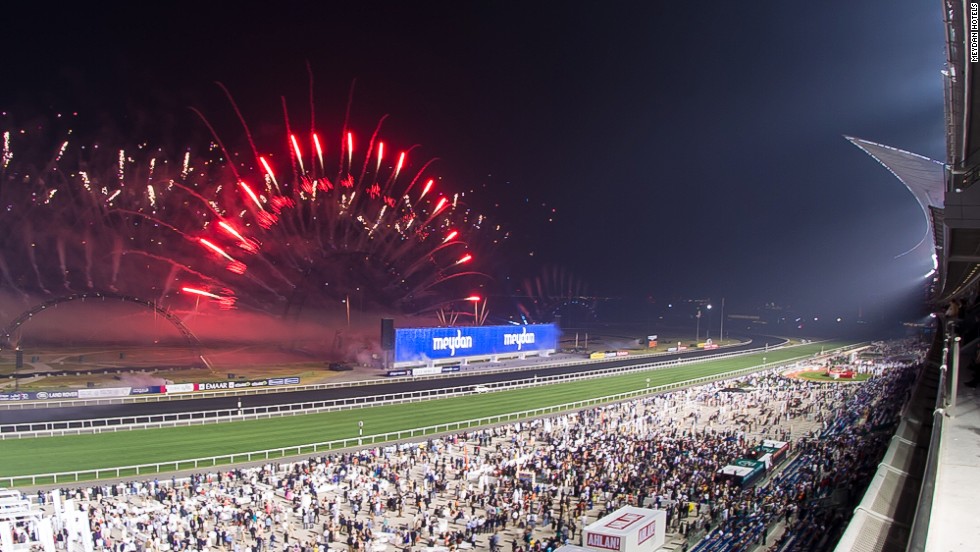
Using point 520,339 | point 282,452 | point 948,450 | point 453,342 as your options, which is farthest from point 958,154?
point 520,339

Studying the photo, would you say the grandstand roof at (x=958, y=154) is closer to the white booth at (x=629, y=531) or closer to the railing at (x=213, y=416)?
the white booth at (x=629, y=531)

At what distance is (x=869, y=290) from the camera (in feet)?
387

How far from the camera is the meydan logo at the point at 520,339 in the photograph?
60456mm

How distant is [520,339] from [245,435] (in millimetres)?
34367

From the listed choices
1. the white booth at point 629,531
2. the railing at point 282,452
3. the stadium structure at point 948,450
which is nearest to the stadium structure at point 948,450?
the stadium structure at point 948,450

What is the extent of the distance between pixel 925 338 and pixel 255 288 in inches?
2801

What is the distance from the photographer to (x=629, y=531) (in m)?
16.0

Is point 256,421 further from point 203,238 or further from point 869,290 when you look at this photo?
point 869,290

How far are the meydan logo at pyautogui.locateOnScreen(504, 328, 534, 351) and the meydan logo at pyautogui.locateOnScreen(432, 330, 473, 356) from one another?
17.3 feet

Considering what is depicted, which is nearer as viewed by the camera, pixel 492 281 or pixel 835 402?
pixel 835 402

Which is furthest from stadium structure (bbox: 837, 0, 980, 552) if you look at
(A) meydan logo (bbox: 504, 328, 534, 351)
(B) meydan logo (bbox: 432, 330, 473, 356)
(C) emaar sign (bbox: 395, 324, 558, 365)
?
(A) meydan logo (bbox: 504, 328, 534, 351)

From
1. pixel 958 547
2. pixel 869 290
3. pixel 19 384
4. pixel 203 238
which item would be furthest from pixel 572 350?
pixel 869 290

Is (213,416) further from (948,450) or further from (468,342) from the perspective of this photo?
(948,450)

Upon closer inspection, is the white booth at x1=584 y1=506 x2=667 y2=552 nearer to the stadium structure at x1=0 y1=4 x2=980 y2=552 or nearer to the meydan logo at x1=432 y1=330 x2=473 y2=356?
the stadium structure at x1=0 y1=4 x2=980 y2=552
